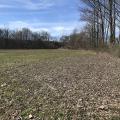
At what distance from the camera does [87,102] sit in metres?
8.64

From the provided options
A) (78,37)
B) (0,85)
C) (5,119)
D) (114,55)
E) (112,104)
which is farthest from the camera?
(78,37)

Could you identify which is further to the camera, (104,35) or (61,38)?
(61,38)

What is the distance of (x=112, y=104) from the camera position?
27.3ft

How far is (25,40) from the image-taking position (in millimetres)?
113688

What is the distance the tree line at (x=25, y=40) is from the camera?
351ft

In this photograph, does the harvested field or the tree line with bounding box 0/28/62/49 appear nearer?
the harvested field

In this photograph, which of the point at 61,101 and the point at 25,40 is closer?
the point at 61,101

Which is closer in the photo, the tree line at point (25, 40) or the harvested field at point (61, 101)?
the harvested field at point (61, 101)

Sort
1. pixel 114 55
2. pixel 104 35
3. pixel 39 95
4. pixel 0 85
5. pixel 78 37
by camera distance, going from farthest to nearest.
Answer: pixel 78 37 < pixel 104 35 < pixel 114 55 < pixel 0 85 < pixel 39 95

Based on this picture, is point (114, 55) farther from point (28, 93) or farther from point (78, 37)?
point (78, 37)

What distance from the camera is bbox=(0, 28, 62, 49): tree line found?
107m

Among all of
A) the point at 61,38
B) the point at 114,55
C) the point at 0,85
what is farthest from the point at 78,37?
the point at 0,85

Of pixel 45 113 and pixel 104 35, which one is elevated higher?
pixel 104 35

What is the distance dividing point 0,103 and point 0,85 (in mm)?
3598
